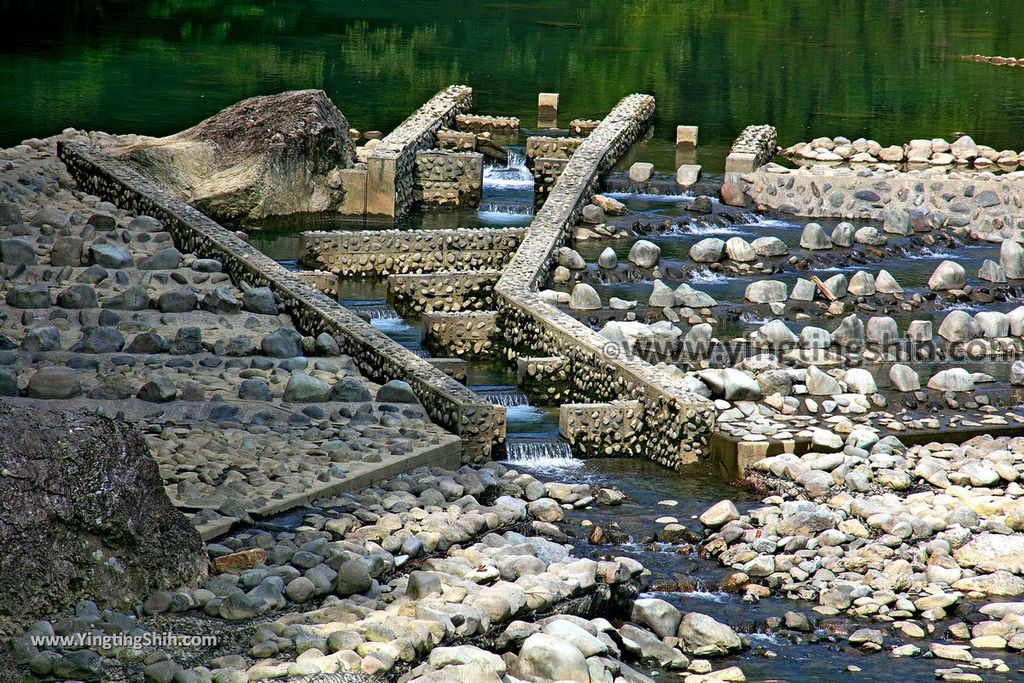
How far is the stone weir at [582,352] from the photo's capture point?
1339 cm

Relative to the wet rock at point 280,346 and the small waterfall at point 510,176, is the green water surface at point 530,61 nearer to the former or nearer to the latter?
the small waterfall at point 510,176

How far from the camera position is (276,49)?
39594 millimetres

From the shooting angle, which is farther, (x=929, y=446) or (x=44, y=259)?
(x=44, y=259)

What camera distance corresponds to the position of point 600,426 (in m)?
13.6

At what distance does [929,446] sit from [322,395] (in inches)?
215

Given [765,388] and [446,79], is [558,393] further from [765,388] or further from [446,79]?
[446,79]

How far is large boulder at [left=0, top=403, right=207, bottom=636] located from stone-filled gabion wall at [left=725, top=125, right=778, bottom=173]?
1567cm

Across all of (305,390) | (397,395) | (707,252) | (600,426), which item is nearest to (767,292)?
(707,252)

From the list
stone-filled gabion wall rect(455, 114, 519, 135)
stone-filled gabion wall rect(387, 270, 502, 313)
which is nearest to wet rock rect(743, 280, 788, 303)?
stone-filled gabion wall rect(387, 270, 502, 313)

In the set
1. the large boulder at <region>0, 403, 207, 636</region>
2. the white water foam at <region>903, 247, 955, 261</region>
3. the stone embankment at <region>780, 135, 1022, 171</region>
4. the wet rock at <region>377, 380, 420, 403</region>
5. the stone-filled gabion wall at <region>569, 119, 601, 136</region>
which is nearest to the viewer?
the large boulder at <region>0, 403, 207, 636</region>

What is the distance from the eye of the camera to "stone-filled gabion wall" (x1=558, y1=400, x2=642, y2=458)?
13.5 meters

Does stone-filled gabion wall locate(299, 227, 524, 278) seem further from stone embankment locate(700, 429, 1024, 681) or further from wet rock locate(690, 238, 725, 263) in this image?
stone embankment locate(700, 429, 1024, 681)

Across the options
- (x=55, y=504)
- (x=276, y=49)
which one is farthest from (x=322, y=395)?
(x=276, y=49)

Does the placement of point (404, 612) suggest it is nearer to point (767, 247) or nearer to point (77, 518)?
point (77, 518)
